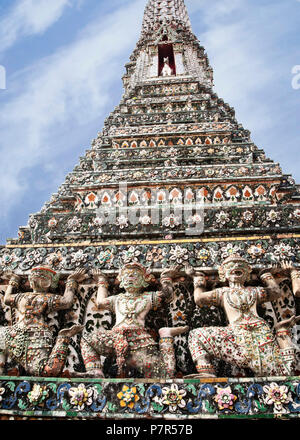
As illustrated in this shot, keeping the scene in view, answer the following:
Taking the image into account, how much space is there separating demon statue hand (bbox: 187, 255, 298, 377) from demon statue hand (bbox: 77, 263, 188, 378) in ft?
1.16

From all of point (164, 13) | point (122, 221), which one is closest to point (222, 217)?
point (122, 221)

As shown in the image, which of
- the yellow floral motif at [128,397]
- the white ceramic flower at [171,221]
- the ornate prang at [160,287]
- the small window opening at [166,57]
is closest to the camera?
the yellow floral motif at [128,397]

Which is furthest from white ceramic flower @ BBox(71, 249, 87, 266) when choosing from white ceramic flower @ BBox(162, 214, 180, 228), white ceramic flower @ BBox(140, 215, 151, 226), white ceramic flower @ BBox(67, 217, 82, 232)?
white ceramic flower @ BBox(162, 214, 180, 228)

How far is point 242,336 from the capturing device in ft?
15.8

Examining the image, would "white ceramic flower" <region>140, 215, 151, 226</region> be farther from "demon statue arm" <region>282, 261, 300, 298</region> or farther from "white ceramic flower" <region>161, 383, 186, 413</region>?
"white ceramic flower" <region>161, 383, 186, 413</region>

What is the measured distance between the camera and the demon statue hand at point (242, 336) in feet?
15.3

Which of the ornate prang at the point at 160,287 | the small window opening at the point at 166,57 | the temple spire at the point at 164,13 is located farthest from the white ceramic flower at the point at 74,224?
the temple spire at the point at 164,13

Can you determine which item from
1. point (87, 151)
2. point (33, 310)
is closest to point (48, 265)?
point (33, 310)

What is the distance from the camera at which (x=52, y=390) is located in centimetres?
447

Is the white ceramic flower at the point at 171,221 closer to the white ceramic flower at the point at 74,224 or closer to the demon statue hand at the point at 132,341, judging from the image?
the white ceramic flower at the point at 74,224

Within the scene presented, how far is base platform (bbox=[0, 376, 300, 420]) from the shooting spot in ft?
13.7

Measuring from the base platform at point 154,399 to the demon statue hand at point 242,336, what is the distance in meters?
0.28

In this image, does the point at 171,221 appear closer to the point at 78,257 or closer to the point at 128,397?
the point at 78,257

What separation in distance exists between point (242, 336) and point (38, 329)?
8.41 feet
